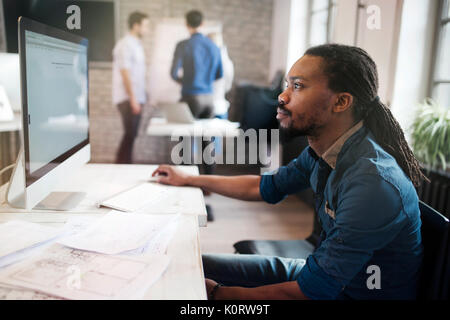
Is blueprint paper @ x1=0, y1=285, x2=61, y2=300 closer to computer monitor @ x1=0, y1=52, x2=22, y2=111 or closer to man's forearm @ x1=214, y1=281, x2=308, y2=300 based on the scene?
man's forearm @ x1=214, y1=281, x2=308, y2=300

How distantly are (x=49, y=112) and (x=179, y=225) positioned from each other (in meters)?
0.47

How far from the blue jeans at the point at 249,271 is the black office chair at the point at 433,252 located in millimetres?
386

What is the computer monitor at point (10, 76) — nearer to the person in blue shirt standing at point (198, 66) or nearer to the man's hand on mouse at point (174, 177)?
the person in blue shirt standing at point (198, 66)

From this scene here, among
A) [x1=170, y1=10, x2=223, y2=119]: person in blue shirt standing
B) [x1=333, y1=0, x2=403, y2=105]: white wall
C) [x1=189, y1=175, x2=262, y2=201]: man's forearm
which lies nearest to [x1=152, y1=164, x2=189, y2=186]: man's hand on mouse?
[x1=189, y1=175, x2=262, y2=201]: man's forearm

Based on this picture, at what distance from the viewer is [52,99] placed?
1100 millimetres

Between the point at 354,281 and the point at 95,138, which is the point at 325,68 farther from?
the point at 95,138

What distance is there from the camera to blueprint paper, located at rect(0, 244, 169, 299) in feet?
2.25

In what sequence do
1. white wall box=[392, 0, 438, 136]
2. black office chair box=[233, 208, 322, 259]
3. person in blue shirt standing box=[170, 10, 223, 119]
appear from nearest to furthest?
black office chair box=[233, 208, 322, 259] < white wall box=[392, 0, 438, 136] < person in blue shirt standing box=[170, 10, 223, 119]

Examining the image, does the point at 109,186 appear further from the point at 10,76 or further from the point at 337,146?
the point at 10,76

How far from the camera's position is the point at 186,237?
963 millimetres

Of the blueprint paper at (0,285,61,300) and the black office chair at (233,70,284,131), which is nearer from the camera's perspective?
the blueprint paper at (0,285,61,300)

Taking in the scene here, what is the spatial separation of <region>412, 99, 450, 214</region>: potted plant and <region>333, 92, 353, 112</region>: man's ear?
1.26 m

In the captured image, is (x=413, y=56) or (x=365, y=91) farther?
(x=413, y=56)

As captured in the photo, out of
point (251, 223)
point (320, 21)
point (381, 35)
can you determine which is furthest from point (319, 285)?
point (320, 21)
